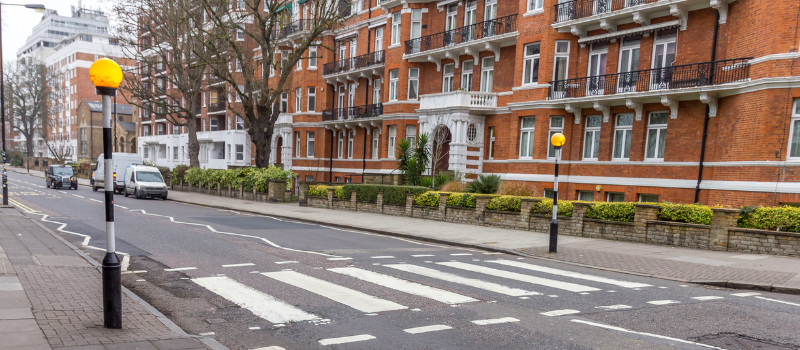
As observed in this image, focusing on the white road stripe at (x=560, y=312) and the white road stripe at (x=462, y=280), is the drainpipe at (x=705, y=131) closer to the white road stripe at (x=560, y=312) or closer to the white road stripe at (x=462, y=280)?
the white road stripe at (x=462, y=280)

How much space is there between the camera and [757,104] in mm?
15922

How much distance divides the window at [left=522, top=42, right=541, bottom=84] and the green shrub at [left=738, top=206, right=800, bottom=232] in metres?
12.4

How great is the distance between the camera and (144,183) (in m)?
30.1

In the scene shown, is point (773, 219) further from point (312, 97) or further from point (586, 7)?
point (312, 97)

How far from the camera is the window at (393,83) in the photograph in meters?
31.6

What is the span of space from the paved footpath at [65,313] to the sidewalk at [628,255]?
884 centimetres

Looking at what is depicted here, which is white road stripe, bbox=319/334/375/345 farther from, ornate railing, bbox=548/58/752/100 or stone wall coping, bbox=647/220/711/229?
ornate railing, bbox=548/58/752/100

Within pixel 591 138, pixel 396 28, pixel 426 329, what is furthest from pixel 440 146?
pixel 426 329

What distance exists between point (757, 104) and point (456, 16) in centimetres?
1637

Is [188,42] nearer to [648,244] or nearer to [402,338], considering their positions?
[648,244]

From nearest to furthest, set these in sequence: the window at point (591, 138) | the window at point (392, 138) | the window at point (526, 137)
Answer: the window at point (591, 138)
the window at point (526, 137)
the window at point (392, 138)

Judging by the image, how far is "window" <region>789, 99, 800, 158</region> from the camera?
15164 millimetres

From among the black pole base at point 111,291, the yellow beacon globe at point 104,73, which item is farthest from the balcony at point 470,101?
the black pole base at point 111,291

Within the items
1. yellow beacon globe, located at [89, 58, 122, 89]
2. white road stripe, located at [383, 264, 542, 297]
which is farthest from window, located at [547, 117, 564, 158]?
yellow beacon globe, located at [89, 58, 122, 89]
